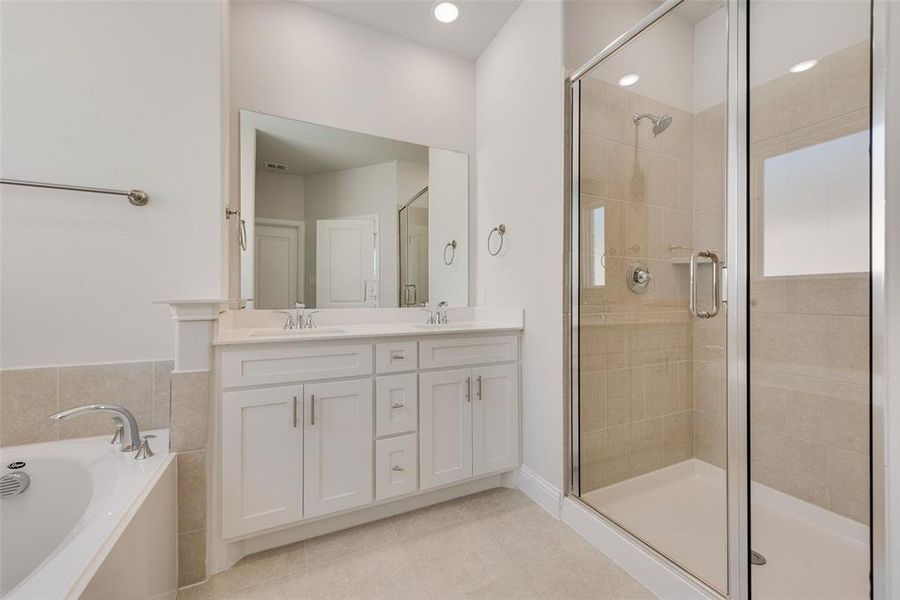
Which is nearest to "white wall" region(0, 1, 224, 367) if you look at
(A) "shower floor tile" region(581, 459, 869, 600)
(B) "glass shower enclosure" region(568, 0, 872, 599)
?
Answer: (B) "glass shower enclosure" region(568, 0, 872, 599)

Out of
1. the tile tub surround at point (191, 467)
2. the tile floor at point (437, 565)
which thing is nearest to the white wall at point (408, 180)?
the tile tub surround at point (191, 467)

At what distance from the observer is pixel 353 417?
1.69 meters

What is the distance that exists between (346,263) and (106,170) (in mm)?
1127

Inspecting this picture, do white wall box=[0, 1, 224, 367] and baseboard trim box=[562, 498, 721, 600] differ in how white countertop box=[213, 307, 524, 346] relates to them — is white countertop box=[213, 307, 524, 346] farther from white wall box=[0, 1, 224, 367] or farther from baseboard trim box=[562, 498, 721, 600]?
baseboard trim box=[562, 498, 721, 600]

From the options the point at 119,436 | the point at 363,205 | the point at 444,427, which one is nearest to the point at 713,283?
the point at 444,427

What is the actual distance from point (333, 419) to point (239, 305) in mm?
854

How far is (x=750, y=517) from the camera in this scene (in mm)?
1251

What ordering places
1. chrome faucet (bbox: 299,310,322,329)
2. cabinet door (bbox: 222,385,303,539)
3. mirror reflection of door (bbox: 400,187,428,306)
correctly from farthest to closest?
mirror reflection of door (bbox: 400,187,428,306) → chrome faucet (bbox: 299,310,322,329) → cabinet door (bbox: 222,385,303,539)

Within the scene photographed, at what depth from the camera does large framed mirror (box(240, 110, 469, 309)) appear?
2.04 meters

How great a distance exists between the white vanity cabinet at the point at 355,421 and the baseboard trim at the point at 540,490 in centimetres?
11

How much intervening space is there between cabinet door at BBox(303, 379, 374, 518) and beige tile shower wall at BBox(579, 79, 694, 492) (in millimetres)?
1072

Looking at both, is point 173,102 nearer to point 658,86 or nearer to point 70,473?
point 70,473

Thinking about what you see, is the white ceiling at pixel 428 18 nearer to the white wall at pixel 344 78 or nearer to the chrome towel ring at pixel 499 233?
the white wall at pixel 344 78

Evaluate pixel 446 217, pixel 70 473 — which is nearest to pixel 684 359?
pixel 446 217
